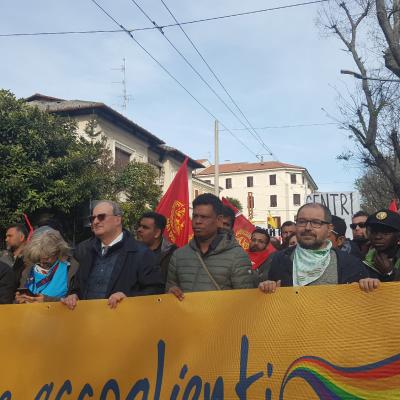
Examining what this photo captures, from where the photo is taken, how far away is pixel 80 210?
16172 millimetres

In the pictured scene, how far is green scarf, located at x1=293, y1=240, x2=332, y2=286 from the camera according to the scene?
3211 millimetres

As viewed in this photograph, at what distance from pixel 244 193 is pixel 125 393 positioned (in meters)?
76.1

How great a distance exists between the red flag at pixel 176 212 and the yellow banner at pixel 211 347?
2.96 meters

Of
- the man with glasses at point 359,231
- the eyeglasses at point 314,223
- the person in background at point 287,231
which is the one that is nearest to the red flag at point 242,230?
the person in background at point 287,231

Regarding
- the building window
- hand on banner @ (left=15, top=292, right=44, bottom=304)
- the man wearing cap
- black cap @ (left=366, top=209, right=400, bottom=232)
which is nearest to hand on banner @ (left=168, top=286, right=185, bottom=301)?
hand on banner @ (left=15, top=292, right=44, bottom=304)

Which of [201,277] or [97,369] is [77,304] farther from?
[201,277]

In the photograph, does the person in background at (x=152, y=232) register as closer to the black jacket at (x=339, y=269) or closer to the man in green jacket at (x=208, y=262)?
the man in green jacket at (x=208, y=262)

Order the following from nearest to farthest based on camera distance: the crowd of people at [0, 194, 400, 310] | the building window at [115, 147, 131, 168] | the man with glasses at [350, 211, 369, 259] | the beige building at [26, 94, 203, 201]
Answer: the crowd of people at [0, 194, 400, 310]
the man with glasses at [350, 211, 369, 259]
the beige building at [26, 94, 203, 201]
the building window at [115, 147, 131, 168]

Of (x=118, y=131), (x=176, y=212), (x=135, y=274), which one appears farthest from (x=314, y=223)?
(x=118, y=131)

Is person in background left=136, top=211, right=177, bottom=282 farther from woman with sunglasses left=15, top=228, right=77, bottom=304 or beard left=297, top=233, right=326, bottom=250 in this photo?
beard left=297, top=233, right=326, bottom=250

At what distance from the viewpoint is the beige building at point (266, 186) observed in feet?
252

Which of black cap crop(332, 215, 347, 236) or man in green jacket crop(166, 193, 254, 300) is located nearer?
man in green jacket crop(166, 193, 254, 300)

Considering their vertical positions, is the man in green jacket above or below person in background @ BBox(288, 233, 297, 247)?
below

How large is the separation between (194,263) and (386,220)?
1325mm
